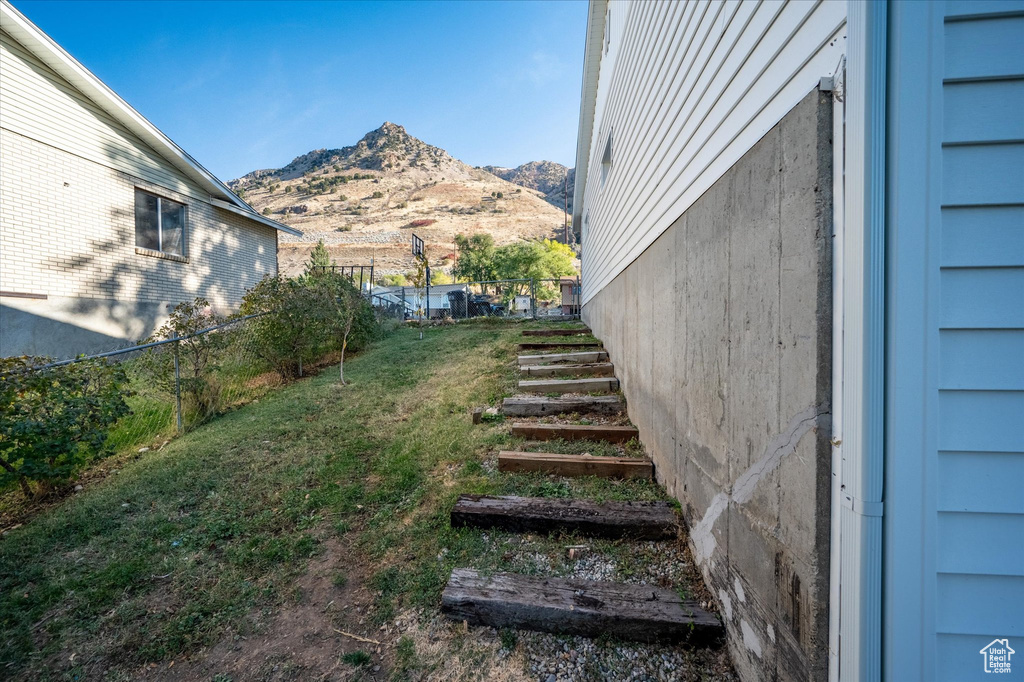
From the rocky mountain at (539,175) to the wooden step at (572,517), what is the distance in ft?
280

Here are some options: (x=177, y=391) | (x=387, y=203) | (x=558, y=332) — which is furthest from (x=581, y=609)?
(x=387, y=203)

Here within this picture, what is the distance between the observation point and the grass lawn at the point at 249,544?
1.92 m

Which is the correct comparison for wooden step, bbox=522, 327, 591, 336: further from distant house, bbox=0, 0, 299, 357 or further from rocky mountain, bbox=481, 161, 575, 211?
rocky mountain, bbox=481, 161, 575, 211

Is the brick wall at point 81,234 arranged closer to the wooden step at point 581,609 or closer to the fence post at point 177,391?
the fence post at point 177,391

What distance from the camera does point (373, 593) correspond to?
216 cm

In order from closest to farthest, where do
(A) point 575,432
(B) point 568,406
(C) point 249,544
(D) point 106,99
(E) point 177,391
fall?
(C) point 249,544, (A) point 575,432, (B) point 568,406, (E) point 177,391, (D) point 106,99

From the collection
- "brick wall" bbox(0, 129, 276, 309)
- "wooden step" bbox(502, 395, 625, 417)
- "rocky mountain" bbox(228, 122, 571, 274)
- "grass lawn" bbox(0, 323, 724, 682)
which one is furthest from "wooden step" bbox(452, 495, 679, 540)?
"rocky mountain" bbox(228, 122, 571, 274)

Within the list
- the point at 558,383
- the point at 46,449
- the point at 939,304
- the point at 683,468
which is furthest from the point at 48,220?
the point at 939,304

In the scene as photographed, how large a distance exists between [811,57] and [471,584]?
8.41 feet

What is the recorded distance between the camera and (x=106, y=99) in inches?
315

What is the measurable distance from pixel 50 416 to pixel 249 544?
2.01 meters

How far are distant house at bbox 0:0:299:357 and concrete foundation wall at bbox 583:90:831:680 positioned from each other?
10367 millimetres

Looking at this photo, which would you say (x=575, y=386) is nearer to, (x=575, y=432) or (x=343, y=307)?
(x=575, y=432)

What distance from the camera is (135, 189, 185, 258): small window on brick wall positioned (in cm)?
888
